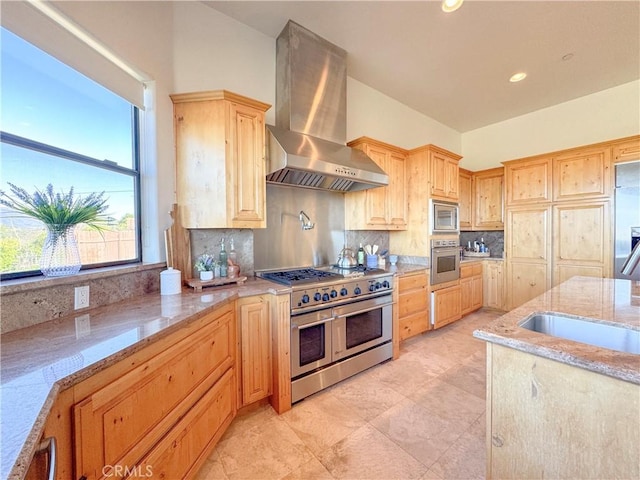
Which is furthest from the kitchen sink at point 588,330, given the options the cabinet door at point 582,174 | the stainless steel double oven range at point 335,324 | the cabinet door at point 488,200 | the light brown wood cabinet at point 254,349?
the cabinet door at point 488,200

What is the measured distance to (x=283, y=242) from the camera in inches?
103

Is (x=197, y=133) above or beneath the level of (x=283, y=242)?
above

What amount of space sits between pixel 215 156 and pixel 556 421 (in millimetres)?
2335

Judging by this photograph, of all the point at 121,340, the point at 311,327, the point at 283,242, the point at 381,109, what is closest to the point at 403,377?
the point at 311,327

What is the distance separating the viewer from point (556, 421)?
35.3 inches

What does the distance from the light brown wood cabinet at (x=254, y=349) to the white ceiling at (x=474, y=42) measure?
2.51 m

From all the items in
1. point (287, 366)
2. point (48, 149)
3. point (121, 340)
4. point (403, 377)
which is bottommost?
point (403, 377)

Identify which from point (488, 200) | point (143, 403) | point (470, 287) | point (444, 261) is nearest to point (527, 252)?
point (470, 287)

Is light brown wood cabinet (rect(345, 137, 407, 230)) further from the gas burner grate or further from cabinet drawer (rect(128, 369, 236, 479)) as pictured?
cabinet drawer (rect(128, 369, 236, 479))

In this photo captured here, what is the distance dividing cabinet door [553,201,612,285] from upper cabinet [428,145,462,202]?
1483 mm

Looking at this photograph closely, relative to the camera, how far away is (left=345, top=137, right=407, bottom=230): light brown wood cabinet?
9.69ft

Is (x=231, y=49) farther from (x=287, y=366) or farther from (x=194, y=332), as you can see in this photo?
(x=287, y=366)

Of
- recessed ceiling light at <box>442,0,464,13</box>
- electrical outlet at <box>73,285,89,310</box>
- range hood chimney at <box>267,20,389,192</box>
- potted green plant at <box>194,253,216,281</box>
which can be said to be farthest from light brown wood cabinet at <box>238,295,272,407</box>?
recessed ceiling light at <box>442,0,464,13</box>

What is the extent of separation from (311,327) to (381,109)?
10.3 feet
